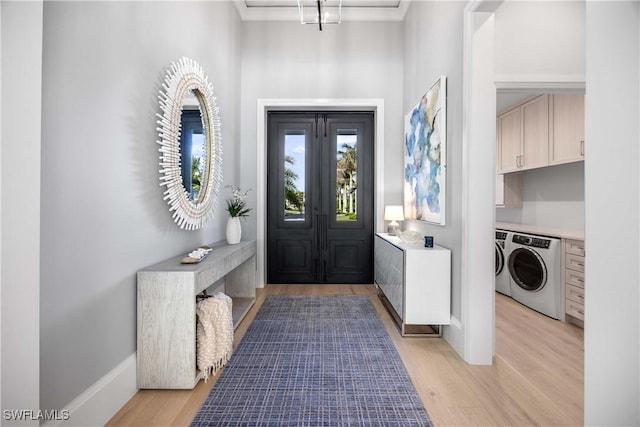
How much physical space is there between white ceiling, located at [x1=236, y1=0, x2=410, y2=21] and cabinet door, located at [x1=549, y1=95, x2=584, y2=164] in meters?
2.19

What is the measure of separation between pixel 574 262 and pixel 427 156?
162 cm

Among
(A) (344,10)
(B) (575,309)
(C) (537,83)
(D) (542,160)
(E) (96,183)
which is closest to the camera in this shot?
(E) (96,183)

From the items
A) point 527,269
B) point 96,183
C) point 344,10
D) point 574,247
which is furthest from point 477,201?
point 344,10

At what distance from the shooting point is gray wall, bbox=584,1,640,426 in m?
0.89

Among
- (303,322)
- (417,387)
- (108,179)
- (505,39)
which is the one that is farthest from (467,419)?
(505,39)

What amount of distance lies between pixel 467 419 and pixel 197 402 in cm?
143

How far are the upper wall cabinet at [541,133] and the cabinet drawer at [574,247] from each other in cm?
84

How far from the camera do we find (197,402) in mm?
1696

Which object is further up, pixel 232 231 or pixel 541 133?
pixel 541 133

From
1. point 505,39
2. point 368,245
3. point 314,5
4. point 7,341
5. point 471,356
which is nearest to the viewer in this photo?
point 7,341

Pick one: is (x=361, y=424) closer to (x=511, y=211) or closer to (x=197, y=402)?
(x=197, y=402)

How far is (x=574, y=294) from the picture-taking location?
2787 mm

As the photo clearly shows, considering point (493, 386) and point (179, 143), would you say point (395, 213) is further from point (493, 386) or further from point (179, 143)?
point (179, 143)

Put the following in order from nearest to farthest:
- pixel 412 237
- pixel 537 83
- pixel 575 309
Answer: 1. pixel 537 83
2. pixel 575 309
3. pixel 412 237
